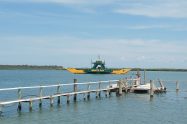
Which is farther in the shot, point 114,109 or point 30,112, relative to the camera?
point 114,109

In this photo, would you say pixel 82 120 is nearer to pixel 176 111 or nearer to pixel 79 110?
pixel 79 110

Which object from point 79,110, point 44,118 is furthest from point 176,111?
point 44,118

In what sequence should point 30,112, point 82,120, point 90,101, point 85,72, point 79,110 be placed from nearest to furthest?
point 82,120 → point 30,112 → point 79,110 → point 90,101 → point 85,72

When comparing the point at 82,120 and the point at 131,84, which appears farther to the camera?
the point at 131,84

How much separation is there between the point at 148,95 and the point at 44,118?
20681mm

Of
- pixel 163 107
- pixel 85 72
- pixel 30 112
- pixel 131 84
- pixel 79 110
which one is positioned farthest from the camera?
pixel 85 72

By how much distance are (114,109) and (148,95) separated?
1263 centimetres

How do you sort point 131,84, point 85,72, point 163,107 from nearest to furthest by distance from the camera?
point 163,107 < point 131,84 < point 85,72

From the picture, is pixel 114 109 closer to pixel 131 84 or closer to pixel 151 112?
pixel 151 112

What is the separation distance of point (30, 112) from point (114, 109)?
7479mm

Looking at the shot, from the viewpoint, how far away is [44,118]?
30.1 meters

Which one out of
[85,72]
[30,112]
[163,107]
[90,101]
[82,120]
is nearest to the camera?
[82,120]

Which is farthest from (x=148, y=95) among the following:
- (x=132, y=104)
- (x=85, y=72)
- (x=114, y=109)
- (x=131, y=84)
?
(x=85, y=72)

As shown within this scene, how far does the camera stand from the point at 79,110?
1391 inches
